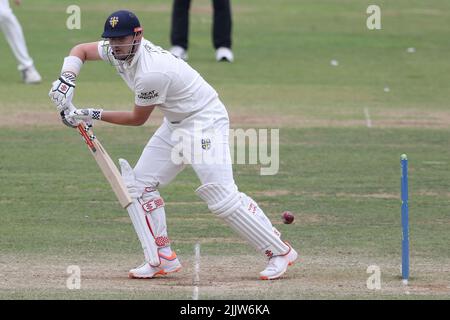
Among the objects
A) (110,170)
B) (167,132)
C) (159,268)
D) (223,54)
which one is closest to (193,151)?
(167,132)

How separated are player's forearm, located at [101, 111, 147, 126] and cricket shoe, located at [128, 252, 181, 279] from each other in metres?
1.04

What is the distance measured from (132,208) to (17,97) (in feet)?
34.1

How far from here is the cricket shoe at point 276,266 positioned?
30.2 feet

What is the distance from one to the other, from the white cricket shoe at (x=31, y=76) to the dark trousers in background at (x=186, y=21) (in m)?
3.48

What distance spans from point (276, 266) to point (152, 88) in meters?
1.60

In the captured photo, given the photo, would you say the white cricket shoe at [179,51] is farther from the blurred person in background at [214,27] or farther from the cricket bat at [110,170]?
the cricket bat at [110,170]

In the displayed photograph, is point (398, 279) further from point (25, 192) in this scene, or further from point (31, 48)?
point (31, 48)

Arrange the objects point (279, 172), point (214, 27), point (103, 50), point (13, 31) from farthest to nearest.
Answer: point (214, 27), point (13, 31), point (279, 172), point (103, 50)

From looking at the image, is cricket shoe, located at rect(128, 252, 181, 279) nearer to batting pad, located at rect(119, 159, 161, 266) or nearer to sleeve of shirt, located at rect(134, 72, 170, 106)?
batting pad, located at rect(119, 159, 161, 266)

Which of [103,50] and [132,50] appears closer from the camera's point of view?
[132,50]

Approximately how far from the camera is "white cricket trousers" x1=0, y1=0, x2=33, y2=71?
64.4 feet

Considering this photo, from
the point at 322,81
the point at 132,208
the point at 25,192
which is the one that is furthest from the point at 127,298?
the point at 322,81

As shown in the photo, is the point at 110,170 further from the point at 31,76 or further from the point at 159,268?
the point at 31,76

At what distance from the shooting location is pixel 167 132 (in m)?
9.36
